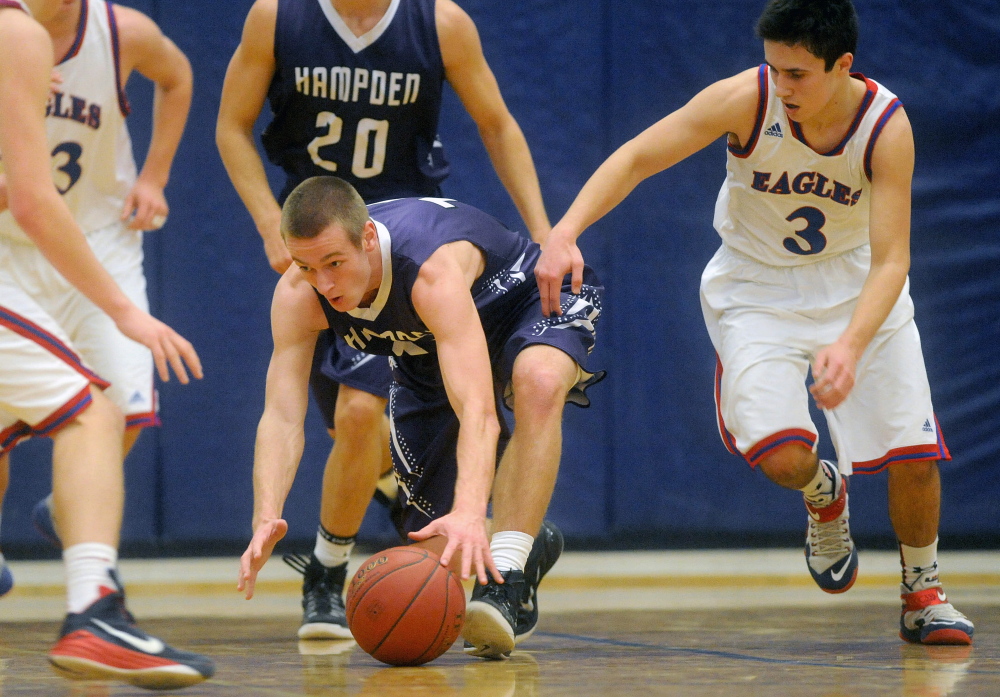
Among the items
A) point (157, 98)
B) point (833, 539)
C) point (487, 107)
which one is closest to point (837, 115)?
point (487, 107)

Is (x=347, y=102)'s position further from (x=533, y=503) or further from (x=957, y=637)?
(x=957, y=637)

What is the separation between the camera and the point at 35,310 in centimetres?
266

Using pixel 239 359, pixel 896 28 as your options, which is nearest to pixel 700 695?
pixel 239 359

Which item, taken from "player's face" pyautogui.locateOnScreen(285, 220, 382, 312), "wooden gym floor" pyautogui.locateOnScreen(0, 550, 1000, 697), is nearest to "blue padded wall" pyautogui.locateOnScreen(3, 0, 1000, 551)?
"wooden gym floor" pyautogui.locateOnScreen(0, 550, 1000, 697)

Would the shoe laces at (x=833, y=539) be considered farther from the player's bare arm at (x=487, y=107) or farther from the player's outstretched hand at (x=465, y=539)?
the player's outstretched hand at (x=465, y=539)

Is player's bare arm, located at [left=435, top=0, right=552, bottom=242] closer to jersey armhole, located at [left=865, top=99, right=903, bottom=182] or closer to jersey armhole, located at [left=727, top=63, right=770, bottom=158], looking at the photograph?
jersey armhole, located at [left=727, top=63, right=770, bottom=158]

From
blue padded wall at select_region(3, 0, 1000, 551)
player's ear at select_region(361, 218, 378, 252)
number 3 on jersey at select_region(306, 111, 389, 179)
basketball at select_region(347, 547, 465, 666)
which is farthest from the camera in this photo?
blue padded wall at select_region(3, 0, 1000, 551)

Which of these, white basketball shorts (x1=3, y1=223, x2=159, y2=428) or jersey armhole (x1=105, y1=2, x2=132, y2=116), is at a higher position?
jersey armhole (x1=105, y1=2, x2=132, y2=116)

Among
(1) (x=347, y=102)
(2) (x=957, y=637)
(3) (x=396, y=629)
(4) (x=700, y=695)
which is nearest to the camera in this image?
(4) (x=700, y=695)

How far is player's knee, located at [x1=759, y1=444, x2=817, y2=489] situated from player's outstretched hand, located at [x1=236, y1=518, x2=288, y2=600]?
1571mm

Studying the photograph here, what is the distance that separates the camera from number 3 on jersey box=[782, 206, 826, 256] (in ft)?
12.9

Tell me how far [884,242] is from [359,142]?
1.64 meters

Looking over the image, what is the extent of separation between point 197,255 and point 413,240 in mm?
3109

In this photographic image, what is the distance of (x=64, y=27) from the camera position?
4.02 meters
